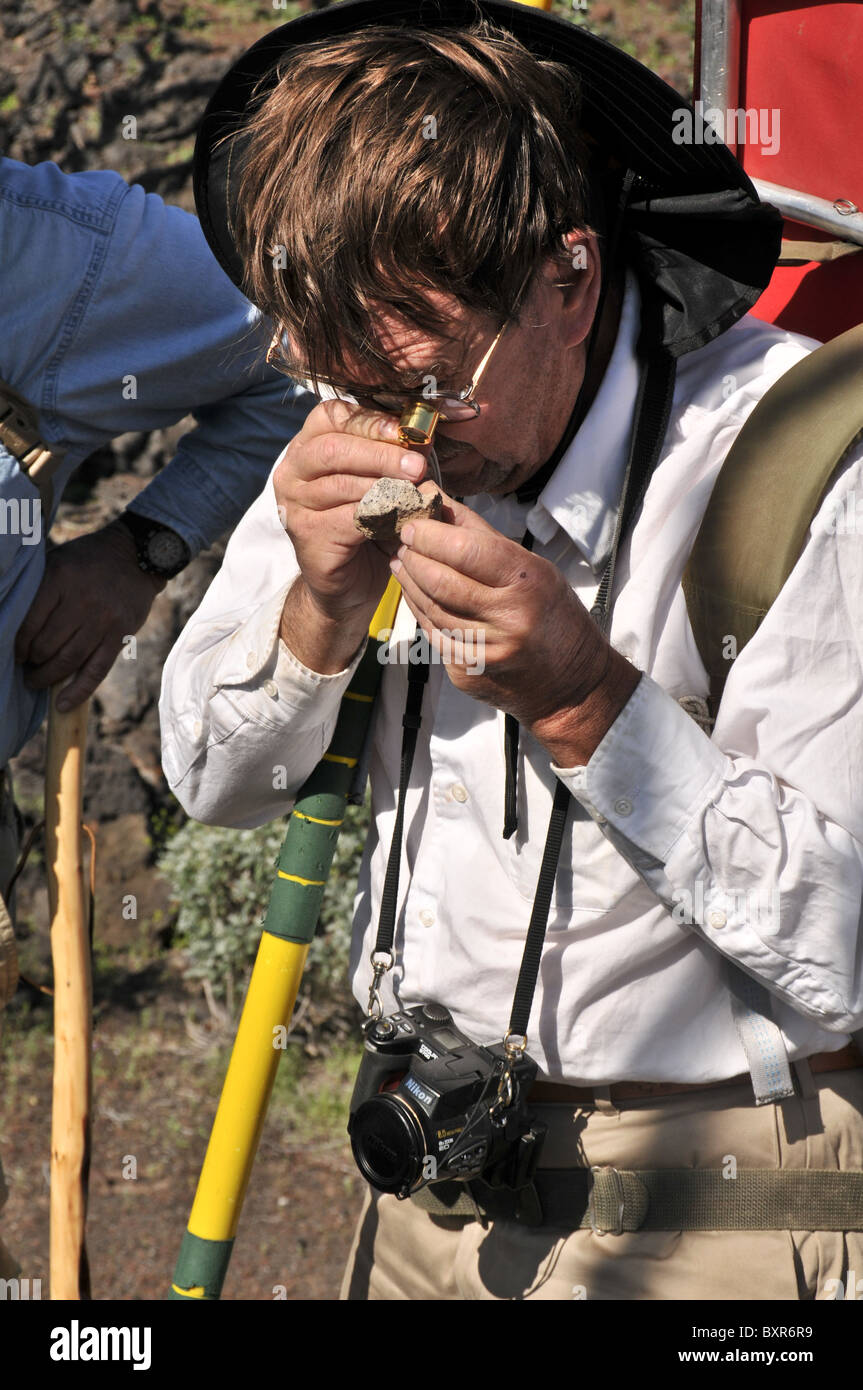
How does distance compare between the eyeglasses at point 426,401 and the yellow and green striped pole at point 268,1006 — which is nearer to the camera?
the eyeglasses at point 426,401

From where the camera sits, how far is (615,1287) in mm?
1706

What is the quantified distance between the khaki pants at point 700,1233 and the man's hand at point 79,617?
1314mm

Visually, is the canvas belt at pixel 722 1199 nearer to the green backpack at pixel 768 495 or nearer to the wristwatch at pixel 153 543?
the green backpack at pixel 768 495

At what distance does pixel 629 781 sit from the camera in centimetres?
147

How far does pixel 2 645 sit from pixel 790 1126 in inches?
61.2

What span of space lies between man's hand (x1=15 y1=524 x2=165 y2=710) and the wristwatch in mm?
47

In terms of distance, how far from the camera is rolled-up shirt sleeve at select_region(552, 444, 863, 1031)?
1.46m

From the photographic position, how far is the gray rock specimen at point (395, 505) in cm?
145

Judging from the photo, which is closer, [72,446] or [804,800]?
[804,800]

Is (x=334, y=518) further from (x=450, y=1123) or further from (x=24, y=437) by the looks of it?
(x=24, y=437)

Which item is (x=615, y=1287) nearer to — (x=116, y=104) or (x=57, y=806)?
(x=57, y=806)

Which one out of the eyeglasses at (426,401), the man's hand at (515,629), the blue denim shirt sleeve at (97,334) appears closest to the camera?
the man's hand at (515,629)

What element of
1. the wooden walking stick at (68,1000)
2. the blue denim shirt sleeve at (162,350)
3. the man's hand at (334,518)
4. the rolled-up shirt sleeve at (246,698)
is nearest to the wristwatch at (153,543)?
the blue denim shirt sleeve at (162,350)

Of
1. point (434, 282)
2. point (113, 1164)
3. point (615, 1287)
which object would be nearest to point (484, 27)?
point (434, 282)
